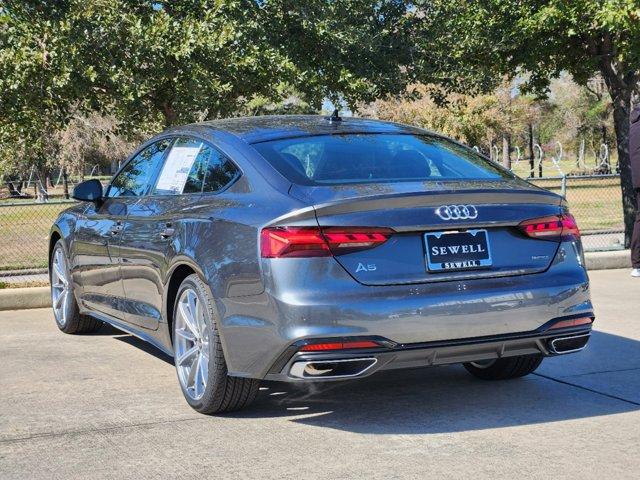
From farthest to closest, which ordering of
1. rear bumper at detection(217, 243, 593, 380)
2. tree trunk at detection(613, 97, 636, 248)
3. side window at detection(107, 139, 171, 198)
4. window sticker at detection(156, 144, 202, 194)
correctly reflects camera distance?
tree trunk at detection(613, 97, 636, 248), side window at detection(107, 139, 171, 198), window sticker at detection(156, 144, 202, 194), rear bumper at detection(217, 243, 593, 380)

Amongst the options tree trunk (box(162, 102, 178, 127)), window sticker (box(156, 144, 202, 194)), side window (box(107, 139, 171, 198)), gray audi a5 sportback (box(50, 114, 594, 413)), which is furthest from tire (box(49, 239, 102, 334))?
tree trunk (box(162, 102, 178, 127))

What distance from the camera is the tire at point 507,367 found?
621cm

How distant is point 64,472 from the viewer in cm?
458

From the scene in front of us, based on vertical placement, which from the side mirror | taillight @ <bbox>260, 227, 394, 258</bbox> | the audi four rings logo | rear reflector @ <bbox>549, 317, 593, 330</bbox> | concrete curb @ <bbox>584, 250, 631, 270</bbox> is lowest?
concrete curb @ <bbox>584, 250, 631, 270</bbox>

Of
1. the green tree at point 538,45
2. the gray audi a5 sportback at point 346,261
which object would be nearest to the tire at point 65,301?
the gray audi a5 sportback at point 346,261

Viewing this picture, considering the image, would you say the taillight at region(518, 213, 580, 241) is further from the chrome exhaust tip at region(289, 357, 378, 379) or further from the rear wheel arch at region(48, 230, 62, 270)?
the rear wheel arch at region(48, 230, 62, 270)

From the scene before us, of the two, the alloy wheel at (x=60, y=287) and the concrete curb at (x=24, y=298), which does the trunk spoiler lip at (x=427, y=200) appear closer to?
the alloy wheel at (x=60, y=287)

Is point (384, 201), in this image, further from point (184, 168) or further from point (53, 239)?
point (53, 239)

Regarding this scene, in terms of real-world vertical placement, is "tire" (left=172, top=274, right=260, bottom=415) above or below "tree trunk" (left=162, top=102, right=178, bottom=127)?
below

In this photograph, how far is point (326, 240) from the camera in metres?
4.86

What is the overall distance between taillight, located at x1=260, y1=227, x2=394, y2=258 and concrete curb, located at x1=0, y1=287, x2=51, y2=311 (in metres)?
5.84

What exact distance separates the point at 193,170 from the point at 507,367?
7.42 ft

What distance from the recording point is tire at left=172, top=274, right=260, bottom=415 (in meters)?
5.36

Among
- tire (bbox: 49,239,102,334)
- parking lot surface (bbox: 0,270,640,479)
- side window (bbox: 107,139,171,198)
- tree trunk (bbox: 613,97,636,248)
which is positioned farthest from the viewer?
tree trunk (bbox: 613,97,636,248)
